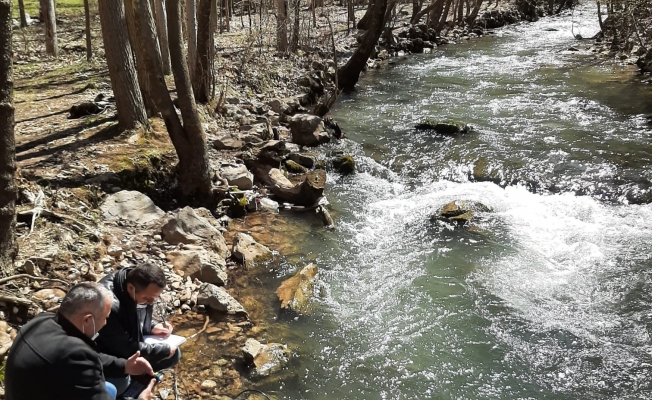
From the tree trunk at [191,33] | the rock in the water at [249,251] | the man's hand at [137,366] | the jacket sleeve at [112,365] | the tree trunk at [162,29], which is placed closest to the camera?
the jacket sleeve at [112,365]

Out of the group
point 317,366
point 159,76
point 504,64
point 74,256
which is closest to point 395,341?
point 317,366

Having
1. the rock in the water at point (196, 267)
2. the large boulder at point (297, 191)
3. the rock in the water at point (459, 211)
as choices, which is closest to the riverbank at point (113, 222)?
the rock in the water at point (196, 267)

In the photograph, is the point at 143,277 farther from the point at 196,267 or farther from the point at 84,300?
the point at 196,267

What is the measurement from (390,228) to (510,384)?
144 inches

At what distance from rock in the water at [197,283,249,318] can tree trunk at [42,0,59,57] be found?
12227 mm

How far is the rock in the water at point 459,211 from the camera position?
28.5 feet

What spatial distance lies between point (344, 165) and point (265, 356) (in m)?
6.05

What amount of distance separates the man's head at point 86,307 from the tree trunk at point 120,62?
6.33 m

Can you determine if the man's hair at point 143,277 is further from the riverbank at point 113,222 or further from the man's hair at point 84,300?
the riverbank at point 113,222

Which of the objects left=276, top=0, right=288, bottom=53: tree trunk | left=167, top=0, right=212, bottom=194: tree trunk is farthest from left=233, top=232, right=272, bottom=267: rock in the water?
left=276, top=0, right=288, bottom=53: tree trunk

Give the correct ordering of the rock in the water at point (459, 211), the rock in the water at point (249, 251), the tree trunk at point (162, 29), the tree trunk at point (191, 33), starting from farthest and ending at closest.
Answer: the tree trunk at point (162, 29) < the tree trunk at point (191, 33) < the rock in the water at point (459, 211) < the rock in the water at point (249, 251)

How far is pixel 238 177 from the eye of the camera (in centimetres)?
905

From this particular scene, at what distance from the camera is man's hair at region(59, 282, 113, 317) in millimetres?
2947

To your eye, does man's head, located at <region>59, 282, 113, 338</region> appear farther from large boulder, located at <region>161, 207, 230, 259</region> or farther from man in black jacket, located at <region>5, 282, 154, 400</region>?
large boulder, located at <region>161, 207, 230, 259</region>
